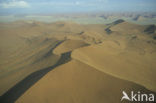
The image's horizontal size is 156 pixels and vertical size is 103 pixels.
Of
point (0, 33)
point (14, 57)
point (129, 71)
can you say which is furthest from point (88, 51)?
point (0, 33)

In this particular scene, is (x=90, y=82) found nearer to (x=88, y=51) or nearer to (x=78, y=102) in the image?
Result: (x=78, y=102)

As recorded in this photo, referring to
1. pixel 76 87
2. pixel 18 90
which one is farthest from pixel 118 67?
pixel 18 90

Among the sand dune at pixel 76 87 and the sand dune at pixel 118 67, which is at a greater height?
the sand dune at pixel 76 87

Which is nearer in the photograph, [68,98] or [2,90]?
[68,98]

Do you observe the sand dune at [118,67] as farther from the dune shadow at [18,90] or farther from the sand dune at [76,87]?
the dune shadow at [18,90]

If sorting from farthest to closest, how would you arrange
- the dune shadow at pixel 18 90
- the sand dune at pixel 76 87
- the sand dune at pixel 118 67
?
1. the sand dune at pixel 118 67
2. the dune shadow at pixel 18 90
3. the sand dune at pixel 76 87

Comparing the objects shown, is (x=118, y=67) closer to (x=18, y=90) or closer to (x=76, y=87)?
(x=76, y=87)

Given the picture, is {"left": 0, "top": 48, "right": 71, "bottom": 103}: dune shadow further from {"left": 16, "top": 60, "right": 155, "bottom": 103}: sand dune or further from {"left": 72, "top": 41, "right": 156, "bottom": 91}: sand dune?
→ {"left": 72, "top": 41, "right": 156, "bottom": 91}: sand dune

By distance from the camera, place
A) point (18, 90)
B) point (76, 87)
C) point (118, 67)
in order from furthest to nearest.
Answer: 1. point (118, 67)
2. point (18, 90)
3. point (76, 87)

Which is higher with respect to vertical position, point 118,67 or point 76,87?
point 76,87

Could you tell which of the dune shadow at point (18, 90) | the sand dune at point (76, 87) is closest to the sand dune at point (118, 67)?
the sand dune at point (76, 87)

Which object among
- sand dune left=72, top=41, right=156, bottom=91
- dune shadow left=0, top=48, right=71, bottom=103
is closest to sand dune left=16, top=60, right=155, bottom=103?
dune shadow left=0, top=48, right=71, bottom=103
